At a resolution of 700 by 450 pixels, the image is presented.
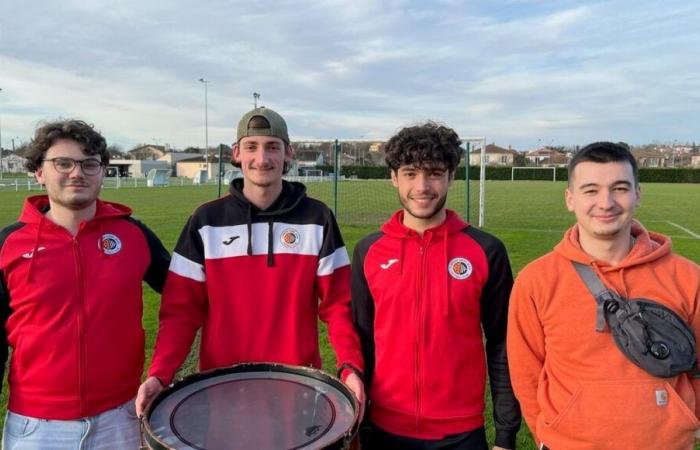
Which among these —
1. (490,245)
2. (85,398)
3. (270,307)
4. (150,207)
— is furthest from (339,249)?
(150,207)

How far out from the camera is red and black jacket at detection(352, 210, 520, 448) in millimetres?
2490

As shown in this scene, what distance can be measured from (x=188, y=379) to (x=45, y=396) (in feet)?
3.34

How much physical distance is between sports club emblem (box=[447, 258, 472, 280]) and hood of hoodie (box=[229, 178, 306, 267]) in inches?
33.4

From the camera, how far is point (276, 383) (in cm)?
207

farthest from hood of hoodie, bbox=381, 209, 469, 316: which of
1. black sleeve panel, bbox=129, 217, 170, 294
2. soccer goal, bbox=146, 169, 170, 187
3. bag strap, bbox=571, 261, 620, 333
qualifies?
soccer goal, bbox=146, 169, 170, 187

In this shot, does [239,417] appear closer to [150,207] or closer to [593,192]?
[593,192]

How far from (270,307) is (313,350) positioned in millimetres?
337

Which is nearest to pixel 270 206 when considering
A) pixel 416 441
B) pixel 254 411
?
pixel 254 411

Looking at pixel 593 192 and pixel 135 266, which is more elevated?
pixel 593 192

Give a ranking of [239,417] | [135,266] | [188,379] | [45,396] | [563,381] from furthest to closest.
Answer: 1. [135,266]
2. [45,396]
3. [563,381]
4. [188,379]
5. [239,417]

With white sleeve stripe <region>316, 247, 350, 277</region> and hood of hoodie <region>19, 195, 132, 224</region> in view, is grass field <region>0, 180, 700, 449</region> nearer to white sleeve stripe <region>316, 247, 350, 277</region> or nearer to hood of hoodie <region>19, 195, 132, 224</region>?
hood of hoodie <region>19, 195, 132, 224</region>

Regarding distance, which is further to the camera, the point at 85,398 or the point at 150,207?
the point at 150,207

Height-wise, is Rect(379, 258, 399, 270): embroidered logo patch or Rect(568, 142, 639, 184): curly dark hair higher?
Rect(568, 142, 639, 184): curly dark hair

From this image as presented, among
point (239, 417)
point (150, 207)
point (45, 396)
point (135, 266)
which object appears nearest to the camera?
point (239, 417)
